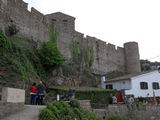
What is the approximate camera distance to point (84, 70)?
28.0m

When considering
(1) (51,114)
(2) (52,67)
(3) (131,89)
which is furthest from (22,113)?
(3) (131,89)

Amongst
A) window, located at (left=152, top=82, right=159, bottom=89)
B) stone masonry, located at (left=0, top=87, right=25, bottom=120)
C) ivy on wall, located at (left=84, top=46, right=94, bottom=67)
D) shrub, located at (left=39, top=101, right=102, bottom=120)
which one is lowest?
shrub, located at (left=39, top=101, right=102, bottom=120)

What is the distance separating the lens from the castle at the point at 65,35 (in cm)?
2056

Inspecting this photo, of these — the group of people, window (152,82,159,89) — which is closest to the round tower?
window (152,82,159,89)

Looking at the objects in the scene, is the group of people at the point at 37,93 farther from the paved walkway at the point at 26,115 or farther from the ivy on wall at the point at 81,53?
the ivy on wall at the point at 81,53

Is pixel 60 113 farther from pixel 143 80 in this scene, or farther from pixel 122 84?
pixel 143 80

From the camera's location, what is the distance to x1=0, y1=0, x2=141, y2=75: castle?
810 inches

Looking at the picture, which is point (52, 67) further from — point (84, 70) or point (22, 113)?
point (22, 113)

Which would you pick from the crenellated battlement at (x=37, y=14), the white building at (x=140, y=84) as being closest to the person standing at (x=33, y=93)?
the white building at (x=140, y=84)

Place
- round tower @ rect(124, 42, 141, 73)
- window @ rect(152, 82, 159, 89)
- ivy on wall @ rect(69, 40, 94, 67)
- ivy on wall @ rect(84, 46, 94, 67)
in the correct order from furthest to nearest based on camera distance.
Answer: round tower @ rect(124, 42, 141, 73)
ivy on wall @ rect(84, 46, 94, 67)
ivy on wall @ rect(69, 40, 94, 67)
window @ rect(152, 82, 159, 89)

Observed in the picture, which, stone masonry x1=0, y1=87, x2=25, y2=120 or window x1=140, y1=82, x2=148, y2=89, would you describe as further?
window x1=140, y1=82, x2=148, y2=89

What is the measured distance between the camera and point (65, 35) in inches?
1095

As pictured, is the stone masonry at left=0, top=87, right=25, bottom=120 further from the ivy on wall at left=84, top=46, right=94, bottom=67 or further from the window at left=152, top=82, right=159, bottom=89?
the ivy on wall at left=84, top=46, right=94, bottom=67

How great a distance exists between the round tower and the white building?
12135mm
